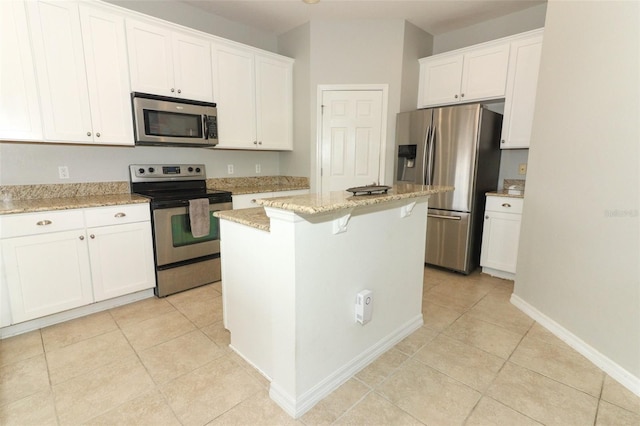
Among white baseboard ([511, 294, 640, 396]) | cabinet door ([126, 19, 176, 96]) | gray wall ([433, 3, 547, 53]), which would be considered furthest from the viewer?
gray wall ([433, 3, 547, 53])

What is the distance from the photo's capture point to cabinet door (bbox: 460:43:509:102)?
10.2 feet

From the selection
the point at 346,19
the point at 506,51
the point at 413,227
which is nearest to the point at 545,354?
the point at 413,227

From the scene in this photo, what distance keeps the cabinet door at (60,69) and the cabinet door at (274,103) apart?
5.37 ft

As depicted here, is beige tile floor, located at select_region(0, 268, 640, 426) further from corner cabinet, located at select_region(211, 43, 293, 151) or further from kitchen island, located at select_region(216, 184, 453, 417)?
corner cabinet, located at select_region(211, 43, 293, 151)

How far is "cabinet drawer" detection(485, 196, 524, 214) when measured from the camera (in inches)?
119

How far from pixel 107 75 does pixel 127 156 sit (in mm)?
724

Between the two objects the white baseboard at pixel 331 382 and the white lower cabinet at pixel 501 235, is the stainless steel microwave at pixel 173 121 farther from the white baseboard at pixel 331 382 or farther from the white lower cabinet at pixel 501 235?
the white lower cabinet at pixel 501 235

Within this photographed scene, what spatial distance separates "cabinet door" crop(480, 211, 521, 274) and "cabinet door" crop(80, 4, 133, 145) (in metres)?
3.53

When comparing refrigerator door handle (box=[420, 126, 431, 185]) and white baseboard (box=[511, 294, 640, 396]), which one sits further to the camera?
refrigerator door handle (box=[420, 126, 431, 185])

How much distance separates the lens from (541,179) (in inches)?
93.7

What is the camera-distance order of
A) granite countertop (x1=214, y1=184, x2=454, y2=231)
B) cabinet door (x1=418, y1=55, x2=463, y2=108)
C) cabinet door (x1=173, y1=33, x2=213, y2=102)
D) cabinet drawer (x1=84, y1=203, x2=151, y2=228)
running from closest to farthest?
granite countertop (x1=214, y1=184, x2=454, y2=231) < cabinet drawer (x1=84, y1=203, x2=151, y2=228) < cabinet door (x1=173, y1=33, x2=213, y2=102) < cabinet door (x1=418, y1=55, x2=463, y2=108)

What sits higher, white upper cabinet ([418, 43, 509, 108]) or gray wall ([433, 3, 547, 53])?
gray wall ([433, 3, 547, 53])

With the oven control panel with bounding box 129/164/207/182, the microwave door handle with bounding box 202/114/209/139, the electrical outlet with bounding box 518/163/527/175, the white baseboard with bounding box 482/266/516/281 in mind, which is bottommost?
the white baseboard with bounding box 482/266/516/281

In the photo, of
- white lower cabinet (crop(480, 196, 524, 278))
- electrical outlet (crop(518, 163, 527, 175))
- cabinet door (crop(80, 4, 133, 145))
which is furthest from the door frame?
cabinet door (crop(80, 4, 133, 145))
